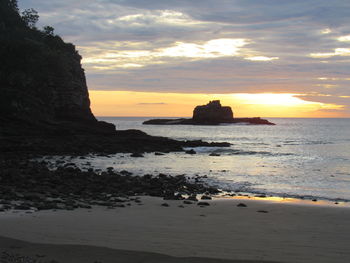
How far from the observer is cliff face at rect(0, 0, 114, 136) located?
1640 inches

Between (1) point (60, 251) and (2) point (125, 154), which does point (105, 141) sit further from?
(1) point (60, 251)

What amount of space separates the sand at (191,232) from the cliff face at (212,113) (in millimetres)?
137493

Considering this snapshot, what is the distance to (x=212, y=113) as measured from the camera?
493ft

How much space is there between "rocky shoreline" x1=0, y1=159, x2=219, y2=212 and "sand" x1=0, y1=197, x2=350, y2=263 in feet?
3.44

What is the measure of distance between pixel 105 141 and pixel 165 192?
2541 centimetres

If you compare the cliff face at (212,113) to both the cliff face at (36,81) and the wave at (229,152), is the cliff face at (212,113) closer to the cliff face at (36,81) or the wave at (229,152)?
the cliff face at (36,81)

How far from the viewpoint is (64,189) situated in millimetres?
14828

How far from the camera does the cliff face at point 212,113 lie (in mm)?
149625

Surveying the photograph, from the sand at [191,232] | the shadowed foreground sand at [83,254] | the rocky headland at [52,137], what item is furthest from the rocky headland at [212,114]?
the shadowed foreground sand at [83,254]

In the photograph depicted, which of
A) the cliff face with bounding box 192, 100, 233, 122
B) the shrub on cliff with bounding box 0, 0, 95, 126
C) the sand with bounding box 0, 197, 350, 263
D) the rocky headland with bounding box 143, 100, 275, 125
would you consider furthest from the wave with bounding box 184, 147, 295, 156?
the cliff face with bounding box 192, 100, 233, 122

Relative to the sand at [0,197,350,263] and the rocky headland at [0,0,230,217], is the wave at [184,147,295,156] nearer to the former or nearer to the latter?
the rocky headland at [0,0,230,217]

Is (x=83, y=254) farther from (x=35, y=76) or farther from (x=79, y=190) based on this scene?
(x=35, y=76)

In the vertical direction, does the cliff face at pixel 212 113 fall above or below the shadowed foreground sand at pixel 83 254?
above

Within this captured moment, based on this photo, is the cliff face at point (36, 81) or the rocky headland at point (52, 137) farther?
the cliff face at point (36, 81)
